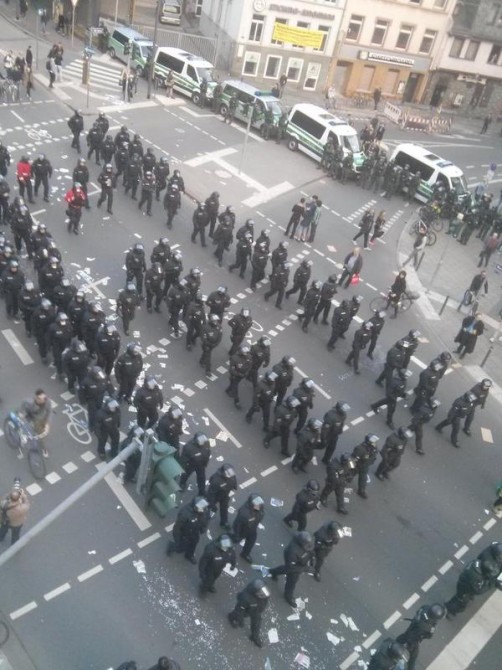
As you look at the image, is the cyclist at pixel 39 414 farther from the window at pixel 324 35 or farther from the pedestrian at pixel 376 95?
the pedestrian at pixel 376 95

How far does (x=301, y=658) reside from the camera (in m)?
9.49

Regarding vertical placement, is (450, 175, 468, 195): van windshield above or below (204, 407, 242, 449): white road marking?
above

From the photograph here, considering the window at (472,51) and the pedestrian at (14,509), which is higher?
the window at (472,51)

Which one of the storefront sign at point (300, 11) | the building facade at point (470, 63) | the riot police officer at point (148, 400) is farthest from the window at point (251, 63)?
the riot police officer at point (148, 400)

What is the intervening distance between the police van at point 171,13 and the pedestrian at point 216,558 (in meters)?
39.7

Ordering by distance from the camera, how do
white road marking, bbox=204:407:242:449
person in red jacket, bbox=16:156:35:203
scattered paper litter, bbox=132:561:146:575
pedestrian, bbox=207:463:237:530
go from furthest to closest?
person in red jacket, bbox=16:156:35:203 < white road marking, bbox=204:407:242:449 < pedestrian, bbox=207:463:237:530 < scattered paper litter, bbox=132:561:146:575

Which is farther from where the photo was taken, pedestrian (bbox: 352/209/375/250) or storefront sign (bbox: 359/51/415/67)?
storefront sign (bbox: 359/51/415/67)

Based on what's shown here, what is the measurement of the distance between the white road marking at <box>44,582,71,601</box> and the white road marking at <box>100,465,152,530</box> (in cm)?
152

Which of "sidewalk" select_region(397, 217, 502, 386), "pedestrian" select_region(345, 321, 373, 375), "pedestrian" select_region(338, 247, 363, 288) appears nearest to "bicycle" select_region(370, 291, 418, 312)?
"sidewalk" select_region(397, 217, 502, 386)

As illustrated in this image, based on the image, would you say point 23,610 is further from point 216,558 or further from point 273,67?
point 273,67

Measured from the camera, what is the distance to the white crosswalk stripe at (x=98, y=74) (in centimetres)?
2983

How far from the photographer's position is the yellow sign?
35.7 meters

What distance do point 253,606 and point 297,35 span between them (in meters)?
34.4

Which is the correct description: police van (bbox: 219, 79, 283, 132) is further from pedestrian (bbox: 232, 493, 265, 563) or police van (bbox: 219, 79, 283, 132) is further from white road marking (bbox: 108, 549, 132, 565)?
white road marking (bbox: 108, 549, 132, 565)
